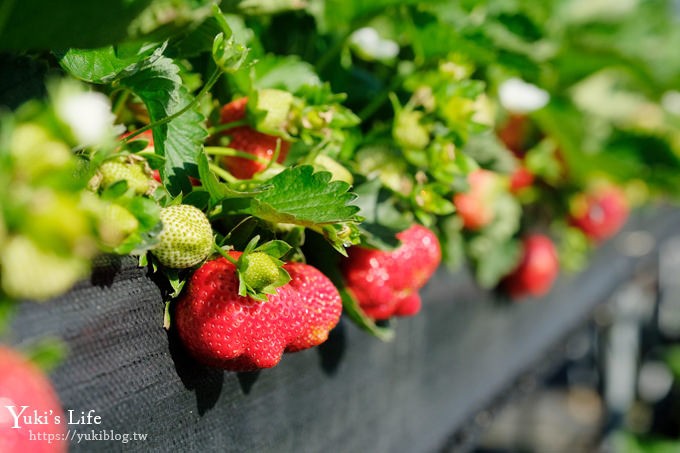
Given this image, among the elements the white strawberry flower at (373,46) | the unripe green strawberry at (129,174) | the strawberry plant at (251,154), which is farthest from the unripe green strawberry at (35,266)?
the white strawberry flower at (373,46)

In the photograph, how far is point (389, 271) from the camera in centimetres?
50

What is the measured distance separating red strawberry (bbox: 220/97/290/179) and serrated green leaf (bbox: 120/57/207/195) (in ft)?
0.13

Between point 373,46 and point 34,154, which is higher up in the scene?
point 34,154

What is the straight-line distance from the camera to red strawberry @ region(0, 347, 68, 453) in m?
Answer: 0.24

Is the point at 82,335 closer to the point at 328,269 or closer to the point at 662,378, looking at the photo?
the point at 328,269

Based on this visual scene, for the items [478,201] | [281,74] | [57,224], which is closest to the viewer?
[57,224]

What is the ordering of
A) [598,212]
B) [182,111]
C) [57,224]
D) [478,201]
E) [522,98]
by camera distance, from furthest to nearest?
1. [598,212]
2. [522,98]
3. [478,201]
4. [182,111]
5. [57,224]

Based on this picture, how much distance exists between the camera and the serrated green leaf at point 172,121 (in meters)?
0.36

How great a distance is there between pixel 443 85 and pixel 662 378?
7.11 feet

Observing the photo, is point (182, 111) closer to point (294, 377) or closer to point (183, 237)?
point (183, 237)

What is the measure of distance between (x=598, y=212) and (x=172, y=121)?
0.87 m

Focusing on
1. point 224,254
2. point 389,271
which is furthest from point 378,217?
point 224,254

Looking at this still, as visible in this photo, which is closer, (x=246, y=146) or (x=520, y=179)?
(x=246, y=146)

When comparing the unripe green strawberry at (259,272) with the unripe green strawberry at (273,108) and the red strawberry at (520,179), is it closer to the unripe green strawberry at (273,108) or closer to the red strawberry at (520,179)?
the unripe green strawberry at (273,108)
